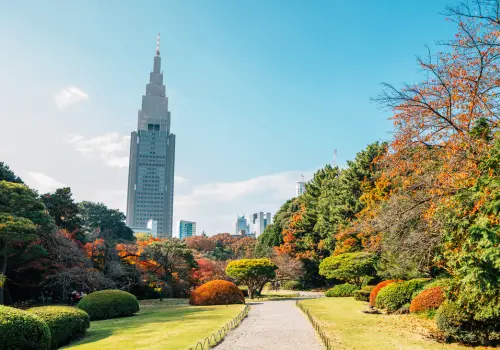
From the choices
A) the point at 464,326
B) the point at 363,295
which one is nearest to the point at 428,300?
the point at 464,326

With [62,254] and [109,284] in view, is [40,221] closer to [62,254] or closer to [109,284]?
[62,254]

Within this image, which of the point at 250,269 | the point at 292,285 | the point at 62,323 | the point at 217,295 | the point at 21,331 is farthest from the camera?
the point at 292,285

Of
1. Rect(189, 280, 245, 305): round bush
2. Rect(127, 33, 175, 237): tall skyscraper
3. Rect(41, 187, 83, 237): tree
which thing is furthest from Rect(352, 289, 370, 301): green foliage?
Rect(127, 33, 175, 237): tall skyscraper

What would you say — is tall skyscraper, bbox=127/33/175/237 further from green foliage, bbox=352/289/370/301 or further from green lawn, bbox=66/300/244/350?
green lawn, bbox=66/300/244/350

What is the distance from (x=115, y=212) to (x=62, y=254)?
4200 cm

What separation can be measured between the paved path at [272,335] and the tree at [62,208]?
787 inches

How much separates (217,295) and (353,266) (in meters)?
10.9

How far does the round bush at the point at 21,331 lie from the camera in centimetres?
934

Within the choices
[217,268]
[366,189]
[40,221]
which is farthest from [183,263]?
[366,189]

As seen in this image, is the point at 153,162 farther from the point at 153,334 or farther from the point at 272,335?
the point at 272,335

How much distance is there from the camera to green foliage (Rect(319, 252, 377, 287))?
28938mm

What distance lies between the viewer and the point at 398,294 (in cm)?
1842

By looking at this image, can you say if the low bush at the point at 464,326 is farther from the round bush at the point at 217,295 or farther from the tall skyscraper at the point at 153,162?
the tall skyscraper at the point at 153,162

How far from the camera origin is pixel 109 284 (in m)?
24.9
